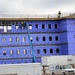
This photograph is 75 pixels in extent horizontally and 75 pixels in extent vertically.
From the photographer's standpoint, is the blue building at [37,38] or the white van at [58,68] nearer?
the white van at [58,68]

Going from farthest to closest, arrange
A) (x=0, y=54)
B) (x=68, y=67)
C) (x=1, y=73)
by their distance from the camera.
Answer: (x=0, y=54), (x=68, y=67), (x=1, y=73)

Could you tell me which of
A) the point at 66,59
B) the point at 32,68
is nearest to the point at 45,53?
the point at 66,59

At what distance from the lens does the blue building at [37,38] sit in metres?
70.4

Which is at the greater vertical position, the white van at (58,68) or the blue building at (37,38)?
the blue building at (37,38)

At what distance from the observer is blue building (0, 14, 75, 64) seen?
70.4 metres

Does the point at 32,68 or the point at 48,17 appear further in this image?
the point at 48,17

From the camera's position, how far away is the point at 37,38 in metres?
72.4

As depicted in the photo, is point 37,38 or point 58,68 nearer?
point 58,68

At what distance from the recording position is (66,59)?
2142 inches

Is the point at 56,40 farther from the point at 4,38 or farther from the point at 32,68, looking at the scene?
the point at 32,68

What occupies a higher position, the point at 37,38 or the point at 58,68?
the point at 37,38

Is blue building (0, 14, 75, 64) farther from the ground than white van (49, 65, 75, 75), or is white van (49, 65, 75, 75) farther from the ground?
blue building (0, 14, 75, 64)

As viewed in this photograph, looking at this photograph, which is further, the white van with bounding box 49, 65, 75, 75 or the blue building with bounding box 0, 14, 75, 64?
the blue building with bounding box 0, 14, 75, 64

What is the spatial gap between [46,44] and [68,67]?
69.0 ft
